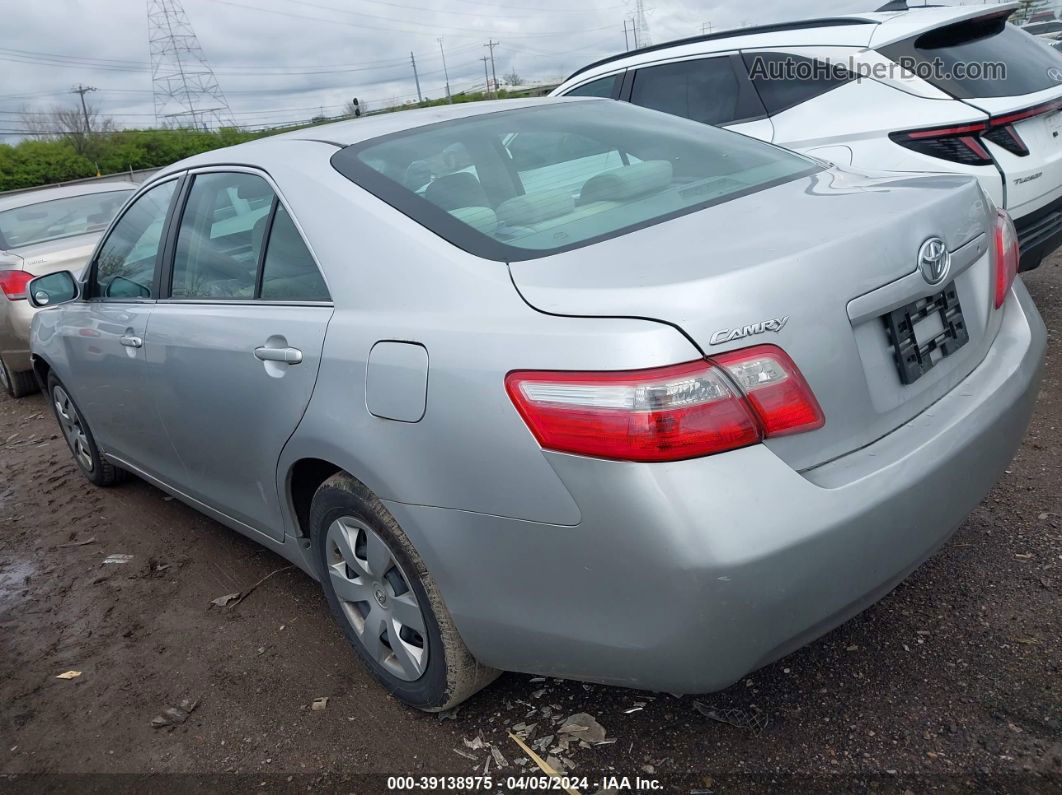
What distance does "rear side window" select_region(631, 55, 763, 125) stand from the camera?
18.1ft

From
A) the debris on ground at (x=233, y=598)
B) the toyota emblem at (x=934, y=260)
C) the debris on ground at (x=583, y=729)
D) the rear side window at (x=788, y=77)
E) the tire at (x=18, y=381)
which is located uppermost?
the rear side window at (x=788, y=77)

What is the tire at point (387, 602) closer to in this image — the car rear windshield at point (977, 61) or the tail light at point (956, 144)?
the tail light at point (956, 144)

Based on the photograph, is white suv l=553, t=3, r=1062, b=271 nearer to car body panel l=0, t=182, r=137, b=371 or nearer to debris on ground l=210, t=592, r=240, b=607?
debris on ground l=210, t=592, r=240, b=607

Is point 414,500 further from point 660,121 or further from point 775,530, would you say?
point 660,121

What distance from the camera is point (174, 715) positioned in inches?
110

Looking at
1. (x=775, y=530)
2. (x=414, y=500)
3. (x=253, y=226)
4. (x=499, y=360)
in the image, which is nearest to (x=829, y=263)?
(x=775, y=530)

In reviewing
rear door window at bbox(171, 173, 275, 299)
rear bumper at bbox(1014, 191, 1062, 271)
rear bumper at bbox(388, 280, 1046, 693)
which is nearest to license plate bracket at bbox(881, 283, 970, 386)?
rear bumper at bbox(388, 280, 1046, 693)

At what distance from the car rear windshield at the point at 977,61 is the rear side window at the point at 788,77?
33 centimetres

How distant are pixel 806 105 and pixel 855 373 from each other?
3.65m

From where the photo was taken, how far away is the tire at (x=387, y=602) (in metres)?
2.29

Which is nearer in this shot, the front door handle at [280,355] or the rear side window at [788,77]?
the front door handle at [280,355]

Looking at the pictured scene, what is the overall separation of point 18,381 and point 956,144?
7.14 metres

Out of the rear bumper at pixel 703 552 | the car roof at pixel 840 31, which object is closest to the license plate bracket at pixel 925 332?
the rear bumper at pixel 703 552

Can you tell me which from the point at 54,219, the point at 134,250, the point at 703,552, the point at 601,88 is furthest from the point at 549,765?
the point at 54,219
